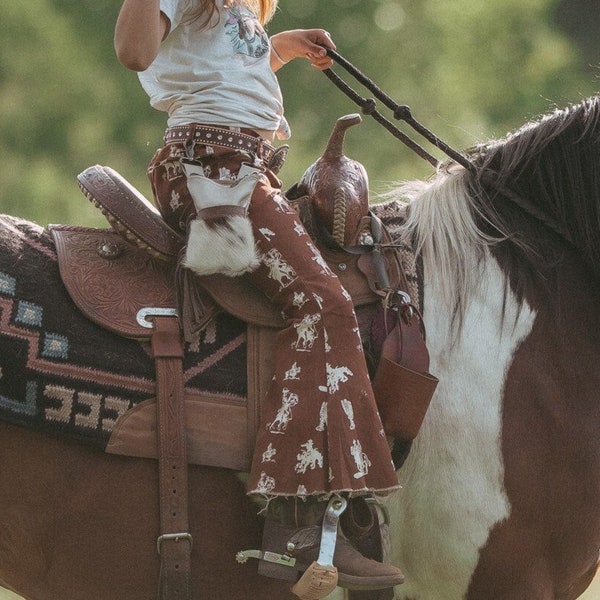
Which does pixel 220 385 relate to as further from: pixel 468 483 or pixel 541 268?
pixel 541 268

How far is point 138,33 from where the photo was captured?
255 cm

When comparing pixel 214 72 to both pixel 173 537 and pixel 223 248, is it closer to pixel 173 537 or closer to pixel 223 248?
pixel 223 248

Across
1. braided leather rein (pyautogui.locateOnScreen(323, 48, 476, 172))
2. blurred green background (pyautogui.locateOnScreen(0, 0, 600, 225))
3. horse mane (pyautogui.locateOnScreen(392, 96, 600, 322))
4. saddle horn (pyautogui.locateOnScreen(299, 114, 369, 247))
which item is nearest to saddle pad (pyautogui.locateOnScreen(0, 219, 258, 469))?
saddle horn (pyautogui.locateOnScreen(299, 114, 369, 247))

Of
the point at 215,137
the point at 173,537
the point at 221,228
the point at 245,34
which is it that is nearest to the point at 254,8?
the point at 245,34

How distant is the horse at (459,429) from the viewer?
266 centimetres

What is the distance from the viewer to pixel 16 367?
2615 mm

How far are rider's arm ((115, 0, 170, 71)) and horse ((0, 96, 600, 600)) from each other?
0.60m

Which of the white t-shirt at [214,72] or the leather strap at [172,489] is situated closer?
the leather strap at [172,489]

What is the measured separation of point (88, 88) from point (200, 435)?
1125cm

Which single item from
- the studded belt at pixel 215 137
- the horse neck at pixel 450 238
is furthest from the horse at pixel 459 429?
the studded belt at pixel 215 137

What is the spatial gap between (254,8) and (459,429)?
4.51 ft

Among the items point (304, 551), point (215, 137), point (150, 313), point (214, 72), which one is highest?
point (214, 72)

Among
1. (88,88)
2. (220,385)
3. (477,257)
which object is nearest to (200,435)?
(220,385)

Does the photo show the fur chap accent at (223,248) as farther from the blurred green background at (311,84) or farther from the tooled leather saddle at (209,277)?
the blurred green background at (311,84)
